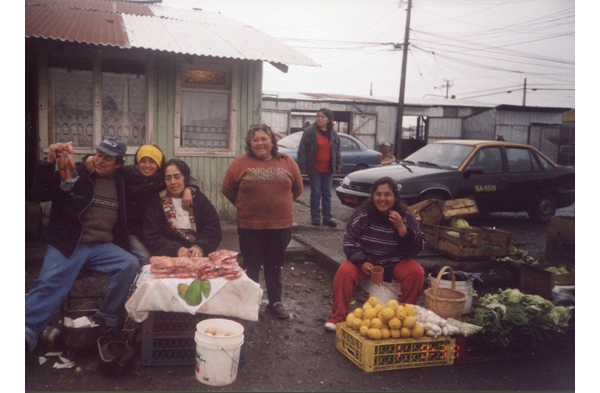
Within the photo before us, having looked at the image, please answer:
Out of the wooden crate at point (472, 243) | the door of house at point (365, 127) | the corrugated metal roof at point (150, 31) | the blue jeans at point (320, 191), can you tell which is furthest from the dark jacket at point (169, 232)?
the door of house at point (365, 127)

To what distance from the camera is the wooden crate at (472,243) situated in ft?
19.1

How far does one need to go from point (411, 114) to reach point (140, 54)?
63.9 feet

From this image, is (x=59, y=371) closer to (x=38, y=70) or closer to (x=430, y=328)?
(x=430, y=328)

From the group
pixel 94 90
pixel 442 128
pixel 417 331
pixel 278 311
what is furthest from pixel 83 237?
pixel 442 128

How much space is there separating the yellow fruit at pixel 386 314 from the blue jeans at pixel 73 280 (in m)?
1.93

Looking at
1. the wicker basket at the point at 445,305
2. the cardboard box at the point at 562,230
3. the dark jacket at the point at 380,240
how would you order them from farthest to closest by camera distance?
the cardboard box at the point at 562,230, the dark jacket at the point at 380,240, the wicker basket at the point at 445,305

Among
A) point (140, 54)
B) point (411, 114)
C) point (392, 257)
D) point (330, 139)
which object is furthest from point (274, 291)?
point (411, 114)

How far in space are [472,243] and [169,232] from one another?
3.88 metres

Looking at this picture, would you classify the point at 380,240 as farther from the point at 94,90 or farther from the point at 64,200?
the point at 94,90

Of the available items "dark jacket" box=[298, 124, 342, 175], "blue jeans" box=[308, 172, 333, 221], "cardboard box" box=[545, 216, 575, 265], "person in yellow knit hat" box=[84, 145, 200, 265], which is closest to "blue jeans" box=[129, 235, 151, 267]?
"person in yellow knit hat" box=[84, 145, 200, 265]

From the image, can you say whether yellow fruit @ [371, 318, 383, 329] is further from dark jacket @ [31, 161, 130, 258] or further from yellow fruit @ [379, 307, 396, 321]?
dark jacket @ [31, 161, 130, 258]

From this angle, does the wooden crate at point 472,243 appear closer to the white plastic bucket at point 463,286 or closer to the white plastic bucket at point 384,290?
the white plastic bucket at point 463,286

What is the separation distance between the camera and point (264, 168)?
3986mm

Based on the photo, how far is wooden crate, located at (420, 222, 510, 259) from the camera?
229 inches
